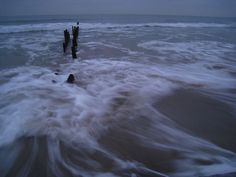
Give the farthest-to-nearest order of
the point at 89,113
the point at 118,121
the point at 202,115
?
the point at 89,113, the point at 202,115, the point at 118,121

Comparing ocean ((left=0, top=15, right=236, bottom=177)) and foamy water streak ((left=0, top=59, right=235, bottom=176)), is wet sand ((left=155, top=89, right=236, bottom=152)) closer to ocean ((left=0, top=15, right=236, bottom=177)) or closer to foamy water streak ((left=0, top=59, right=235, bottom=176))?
ocean ((left=0, top=15, right=236, bottom=177))

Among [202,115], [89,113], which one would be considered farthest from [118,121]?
[202,115]

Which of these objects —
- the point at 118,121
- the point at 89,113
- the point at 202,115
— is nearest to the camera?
the point at 118,121

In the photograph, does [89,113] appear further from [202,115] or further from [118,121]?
[202,115]

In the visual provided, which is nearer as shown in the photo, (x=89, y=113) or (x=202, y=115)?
(x=202, y=115)

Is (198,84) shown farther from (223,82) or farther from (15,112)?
(15,112)

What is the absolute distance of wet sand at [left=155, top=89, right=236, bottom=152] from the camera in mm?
4134

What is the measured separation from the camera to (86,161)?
3.52 meters

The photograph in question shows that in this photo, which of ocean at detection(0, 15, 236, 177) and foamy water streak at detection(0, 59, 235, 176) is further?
foamy water streak at detection(0, 59, 235, 176)

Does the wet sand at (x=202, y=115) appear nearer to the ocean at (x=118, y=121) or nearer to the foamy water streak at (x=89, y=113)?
the ocean at (x=118, y=121)

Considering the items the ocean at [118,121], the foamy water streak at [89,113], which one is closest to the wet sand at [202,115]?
the ocean at [118,121]

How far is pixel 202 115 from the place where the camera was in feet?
16.1

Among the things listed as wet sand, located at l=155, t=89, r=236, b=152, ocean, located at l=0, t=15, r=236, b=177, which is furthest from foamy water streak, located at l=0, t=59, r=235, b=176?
wet sand, located at l=155, t=89, r=236, b=152

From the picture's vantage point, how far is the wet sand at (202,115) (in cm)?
413
